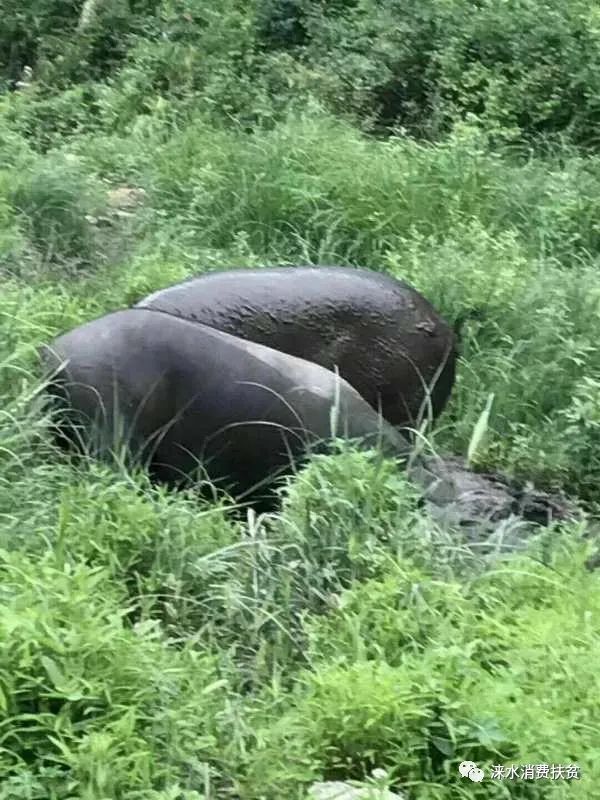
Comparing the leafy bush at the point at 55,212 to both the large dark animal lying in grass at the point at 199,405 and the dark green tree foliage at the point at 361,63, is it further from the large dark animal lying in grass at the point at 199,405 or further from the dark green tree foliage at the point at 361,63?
the dark green tree foliage at the point at 361,63


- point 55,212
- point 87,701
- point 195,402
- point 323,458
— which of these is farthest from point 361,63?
point 87,701

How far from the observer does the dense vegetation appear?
2639 mm

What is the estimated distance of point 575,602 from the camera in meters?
3.28

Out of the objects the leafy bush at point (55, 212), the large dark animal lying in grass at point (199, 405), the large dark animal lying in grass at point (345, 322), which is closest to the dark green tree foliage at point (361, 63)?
the leafy bush at point (55, 212)

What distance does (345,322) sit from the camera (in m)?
4.55

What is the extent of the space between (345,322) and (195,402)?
2.73ft

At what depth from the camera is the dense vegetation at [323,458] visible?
2.64 meters

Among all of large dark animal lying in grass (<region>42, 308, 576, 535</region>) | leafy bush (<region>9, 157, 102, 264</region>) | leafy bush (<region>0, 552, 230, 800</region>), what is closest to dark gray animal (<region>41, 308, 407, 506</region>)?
large dark animal lying in grass (<region>42, 308, 576, 535</region>)

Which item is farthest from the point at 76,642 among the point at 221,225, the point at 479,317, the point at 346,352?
the point at 221,225

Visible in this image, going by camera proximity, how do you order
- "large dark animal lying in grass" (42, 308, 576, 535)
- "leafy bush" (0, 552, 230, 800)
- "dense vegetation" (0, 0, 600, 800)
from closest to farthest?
"leafy bush" (0, 552, 230, 800) → "dense vegetation" (0, 0, 600, 800) → "large dark animal lying in grass" (42, 308, 576, 535)

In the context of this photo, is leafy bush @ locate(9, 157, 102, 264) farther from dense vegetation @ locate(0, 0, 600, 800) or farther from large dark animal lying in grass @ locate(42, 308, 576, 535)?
large dark animal lying in grass @ locate(42, 308, 576, 535)

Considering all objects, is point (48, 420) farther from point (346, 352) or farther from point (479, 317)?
point (479, 317)

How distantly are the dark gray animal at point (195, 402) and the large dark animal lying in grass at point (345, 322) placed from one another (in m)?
0.43

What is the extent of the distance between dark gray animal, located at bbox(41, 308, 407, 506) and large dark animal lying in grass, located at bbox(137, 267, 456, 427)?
1.40ft
